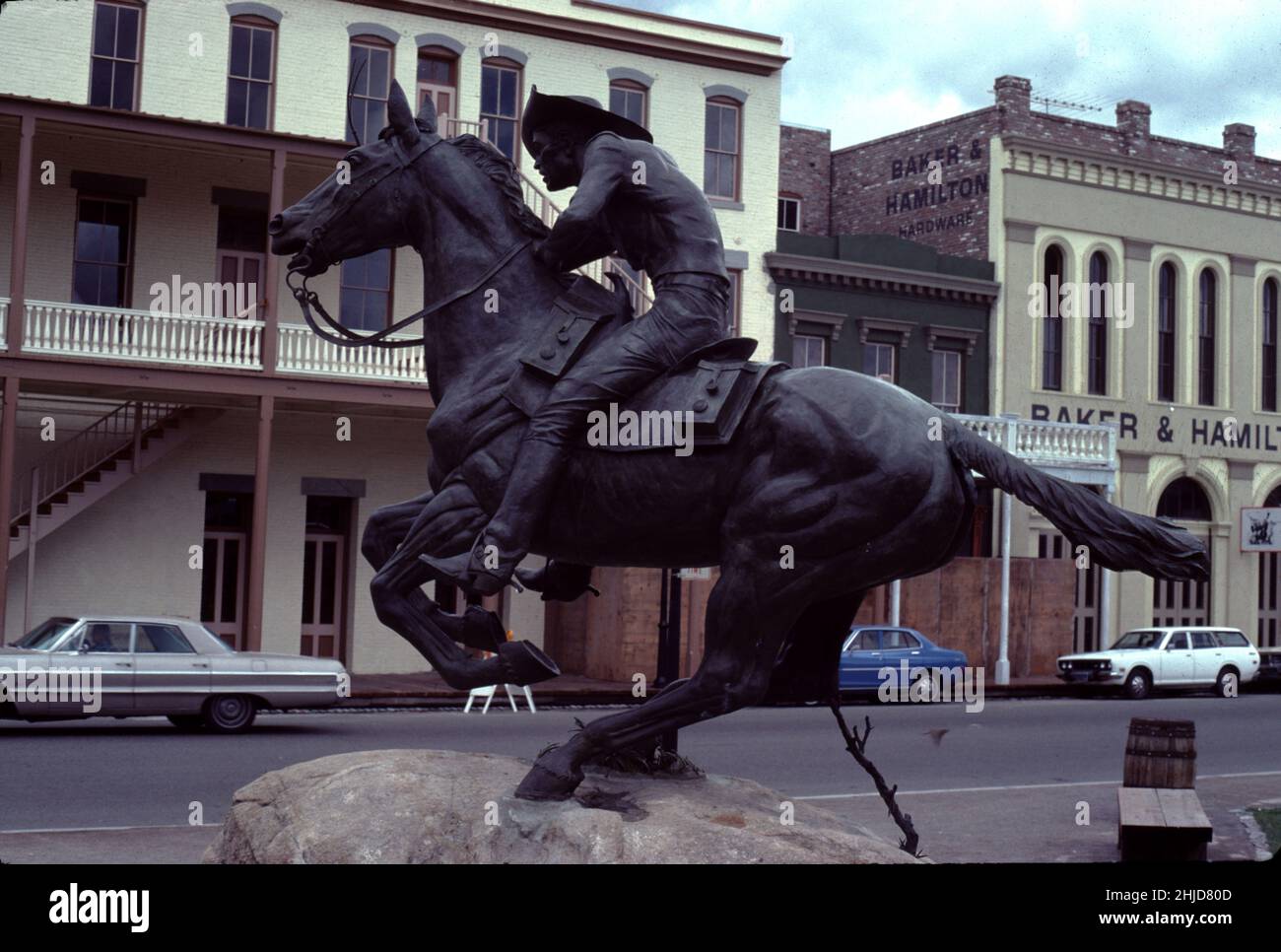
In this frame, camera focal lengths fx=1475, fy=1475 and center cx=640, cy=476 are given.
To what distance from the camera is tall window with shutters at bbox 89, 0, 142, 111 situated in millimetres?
23172

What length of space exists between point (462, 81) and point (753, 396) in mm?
21285

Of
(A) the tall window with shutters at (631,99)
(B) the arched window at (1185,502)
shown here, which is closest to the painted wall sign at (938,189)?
(B) the arched window at (1185,502)

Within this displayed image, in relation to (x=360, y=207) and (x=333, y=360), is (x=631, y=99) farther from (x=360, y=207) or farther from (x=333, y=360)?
(x=360, y=207)

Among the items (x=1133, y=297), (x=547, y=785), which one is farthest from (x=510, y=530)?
(x=1133, y=297)

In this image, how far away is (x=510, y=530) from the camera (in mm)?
5512

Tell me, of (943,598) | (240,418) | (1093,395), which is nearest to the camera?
(240,418)

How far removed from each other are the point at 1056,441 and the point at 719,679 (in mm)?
25182

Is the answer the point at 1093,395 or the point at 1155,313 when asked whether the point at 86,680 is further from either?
the point at 1155,313

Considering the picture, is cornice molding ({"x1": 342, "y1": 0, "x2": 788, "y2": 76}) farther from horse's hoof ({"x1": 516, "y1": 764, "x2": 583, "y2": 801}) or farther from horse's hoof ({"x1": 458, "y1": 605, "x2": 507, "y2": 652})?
horse's hoof ({"x1": 516, "y1": 764, "x2": 583, "y2": 801})

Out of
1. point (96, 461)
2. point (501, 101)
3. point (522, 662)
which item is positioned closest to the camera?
point (522, 662)

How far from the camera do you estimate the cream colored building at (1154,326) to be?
31203 mm

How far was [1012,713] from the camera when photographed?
72.6ft

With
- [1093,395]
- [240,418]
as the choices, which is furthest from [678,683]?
[1093,395]

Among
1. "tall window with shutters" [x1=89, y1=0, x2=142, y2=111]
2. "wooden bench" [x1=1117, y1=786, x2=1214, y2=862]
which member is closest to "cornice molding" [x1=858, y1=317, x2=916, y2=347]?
"tall window with shutters" [x1=89, y1=0, x2=142, y2=111]
